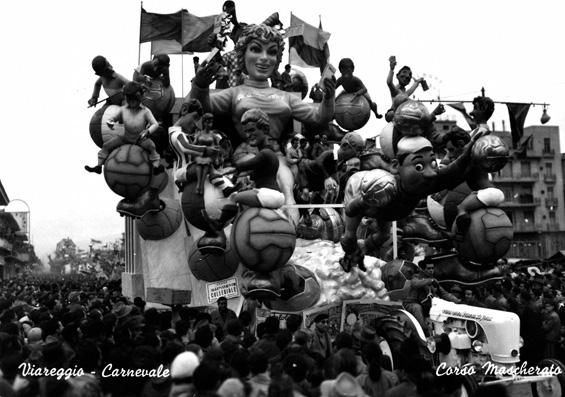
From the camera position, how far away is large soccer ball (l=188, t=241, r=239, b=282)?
10516 mm

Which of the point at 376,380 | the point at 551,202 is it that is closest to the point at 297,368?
the point at 376,380

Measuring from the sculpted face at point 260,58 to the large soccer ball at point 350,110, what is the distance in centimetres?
146

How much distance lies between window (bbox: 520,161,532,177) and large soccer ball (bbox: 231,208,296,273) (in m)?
50.8

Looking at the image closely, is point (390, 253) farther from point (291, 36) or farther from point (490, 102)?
point (291, 36)

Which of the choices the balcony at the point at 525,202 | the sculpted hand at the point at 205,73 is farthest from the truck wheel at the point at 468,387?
the balcony at the point at 525,202

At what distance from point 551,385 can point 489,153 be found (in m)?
2.89

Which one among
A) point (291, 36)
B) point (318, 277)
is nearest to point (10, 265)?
point (291, 36)

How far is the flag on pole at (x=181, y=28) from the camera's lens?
14906mm

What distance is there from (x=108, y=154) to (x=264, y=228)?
3608mm

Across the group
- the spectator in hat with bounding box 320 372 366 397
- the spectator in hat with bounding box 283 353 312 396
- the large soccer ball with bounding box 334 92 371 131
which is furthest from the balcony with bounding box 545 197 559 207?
the spectator in hat with bounding box 320 372 366 397

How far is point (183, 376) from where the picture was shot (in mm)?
4777

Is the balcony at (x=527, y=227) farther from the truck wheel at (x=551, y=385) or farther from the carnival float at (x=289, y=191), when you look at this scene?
the truck wheel at (x=551, y=385)

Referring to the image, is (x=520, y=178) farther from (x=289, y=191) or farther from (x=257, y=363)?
(x=257, y=363)

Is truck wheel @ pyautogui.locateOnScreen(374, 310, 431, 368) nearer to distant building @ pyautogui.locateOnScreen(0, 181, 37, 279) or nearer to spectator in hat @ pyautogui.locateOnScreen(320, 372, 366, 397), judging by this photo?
spectator in hat @ pyautogui.locateOnScreen(320, 372, 366, 397)
